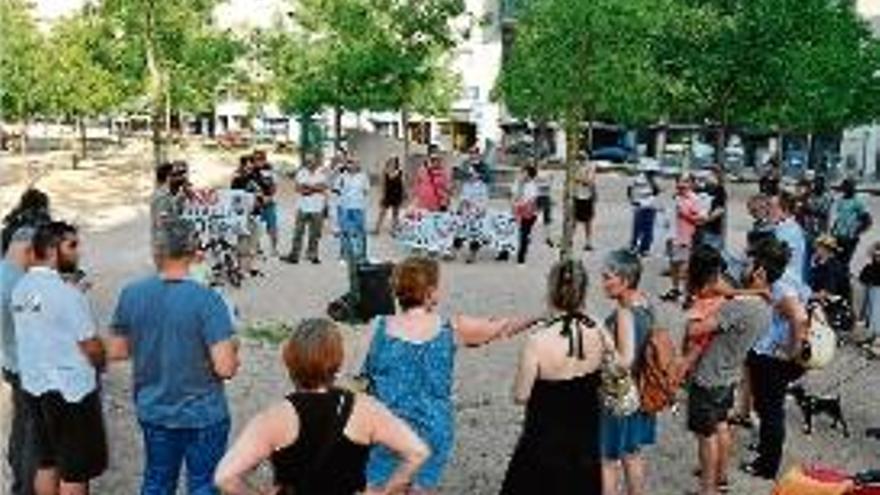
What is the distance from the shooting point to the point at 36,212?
32.4 feet

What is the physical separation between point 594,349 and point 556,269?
40 centimetres

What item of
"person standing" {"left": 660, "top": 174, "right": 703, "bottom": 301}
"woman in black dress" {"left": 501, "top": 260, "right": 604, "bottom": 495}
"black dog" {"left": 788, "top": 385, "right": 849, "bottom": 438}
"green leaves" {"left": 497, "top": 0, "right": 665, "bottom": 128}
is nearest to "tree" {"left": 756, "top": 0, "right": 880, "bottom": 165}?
"green leaves" {"left": 497, "top": 0, "right": 665, "bottom": 128}

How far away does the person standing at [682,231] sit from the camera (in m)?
17.6

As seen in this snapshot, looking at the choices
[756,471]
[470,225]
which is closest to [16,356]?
[756,471]

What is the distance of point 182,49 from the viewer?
46.8 metres

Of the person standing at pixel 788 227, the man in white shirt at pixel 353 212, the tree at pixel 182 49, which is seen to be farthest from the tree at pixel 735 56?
the tree at pixel 182 49

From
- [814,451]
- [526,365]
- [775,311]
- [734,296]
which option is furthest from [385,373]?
[814,451]

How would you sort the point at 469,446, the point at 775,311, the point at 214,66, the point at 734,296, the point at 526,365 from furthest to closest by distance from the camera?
the point at 214,66 → the point at 469,446 → the point at 775,311 → the point at 734,296 → the point at 526,365

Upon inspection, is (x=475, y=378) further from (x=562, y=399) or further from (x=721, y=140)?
(x=721, y=140)

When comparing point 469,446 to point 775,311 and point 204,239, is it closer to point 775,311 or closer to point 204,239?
point 775,311

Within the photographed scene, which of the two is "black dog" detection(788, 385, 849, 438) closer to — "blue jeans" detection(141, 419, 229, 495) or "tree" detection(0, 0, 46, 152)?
"blue jeans" detection(141, 419, 229, 495)

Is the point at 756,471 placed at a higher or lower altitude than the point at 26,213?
lower

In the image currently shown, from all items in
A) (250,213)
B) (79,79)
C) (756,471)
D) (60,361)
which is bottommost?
(756,471)

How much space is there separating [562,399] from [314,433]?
1.92 meters
